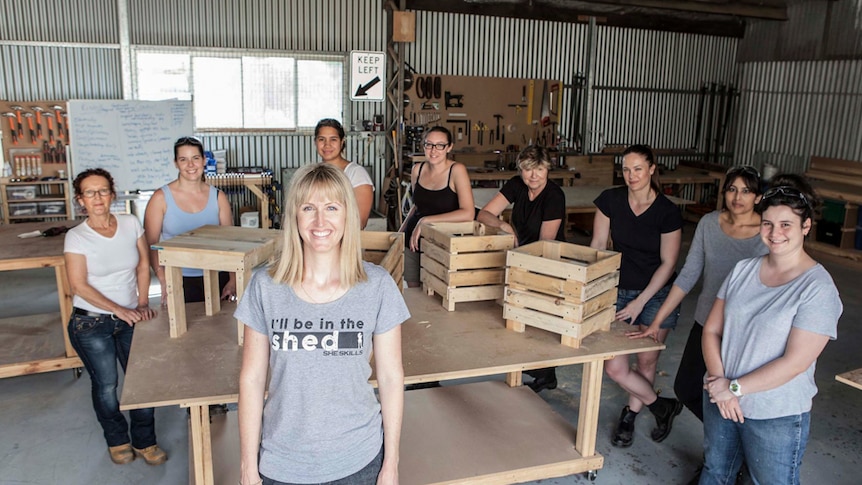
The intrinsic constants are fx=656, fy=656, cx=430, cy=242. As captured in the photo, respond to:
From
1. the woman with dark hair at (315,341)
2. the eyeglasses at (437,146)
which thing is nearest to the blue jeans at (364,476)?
the woman with dark hair at (315,341)

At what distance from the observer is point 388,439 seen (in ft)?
6.82

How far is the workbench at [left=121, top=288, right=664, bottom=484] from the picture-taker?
2.62 meters

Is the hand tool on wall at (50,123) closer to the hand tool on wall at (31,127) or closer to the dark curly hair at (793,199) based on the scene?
the hand tool on wall at (31,127)

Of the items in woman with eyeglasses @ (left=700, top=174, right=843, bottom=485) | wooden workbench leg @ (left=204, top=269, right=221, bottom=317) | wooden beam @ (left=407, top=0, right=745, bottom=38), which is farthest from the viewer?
wooden beam @ (left=407, top=0, right=745, bottom=38)

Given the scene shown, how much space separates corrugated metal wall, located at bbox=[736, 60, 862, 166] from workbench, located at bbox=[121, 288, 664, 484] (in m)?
8.76

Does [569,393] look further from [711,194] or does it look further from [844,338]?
[711,194]

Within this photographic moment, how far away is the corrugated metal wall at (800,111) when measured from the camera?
988 cm

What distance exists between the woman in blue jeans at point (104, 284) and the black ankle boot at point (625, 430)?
264 cm

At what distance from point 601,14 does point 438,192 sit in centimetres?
793

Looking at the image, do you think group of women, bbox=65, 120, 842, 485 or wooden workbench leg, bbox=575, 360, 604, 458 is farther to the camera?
wooden workbench leg, bbox=575, 360, 604, 458

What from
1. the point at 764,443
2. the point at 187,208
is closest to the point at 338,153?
the point at 187,208

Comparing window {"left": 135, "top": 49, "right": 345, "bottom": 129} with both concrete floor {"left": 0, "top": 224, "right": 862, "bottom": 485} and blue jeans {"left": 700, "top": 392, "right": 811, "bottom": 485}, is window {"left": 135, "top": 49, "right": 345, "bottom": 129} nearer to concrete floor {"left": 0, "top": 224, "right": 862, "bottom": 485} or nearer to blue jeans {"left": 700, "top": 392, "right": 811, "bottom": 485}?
concrete floor {"left": 0, "top": 224, "right": 862, "bottom": 485}

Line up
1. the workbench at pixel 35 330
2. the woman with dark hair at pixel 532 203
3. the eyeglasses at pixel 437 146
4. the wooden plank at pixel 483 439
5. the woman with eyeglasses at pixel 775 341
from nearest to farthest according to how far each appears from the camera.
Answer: the woman with eyeglasses at pixel 775 341, the wooden plank at pixel 483 439, the woman with dark hair at pixel 532 203, the eyeglasses at pixel 437 146, the workbench at pixel 35 330

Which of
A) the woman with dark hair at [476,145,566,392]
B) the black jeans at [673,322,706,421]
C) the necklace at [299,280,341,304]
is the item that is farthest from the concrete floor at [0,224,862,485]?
the necklace at [299,280,341,304]
